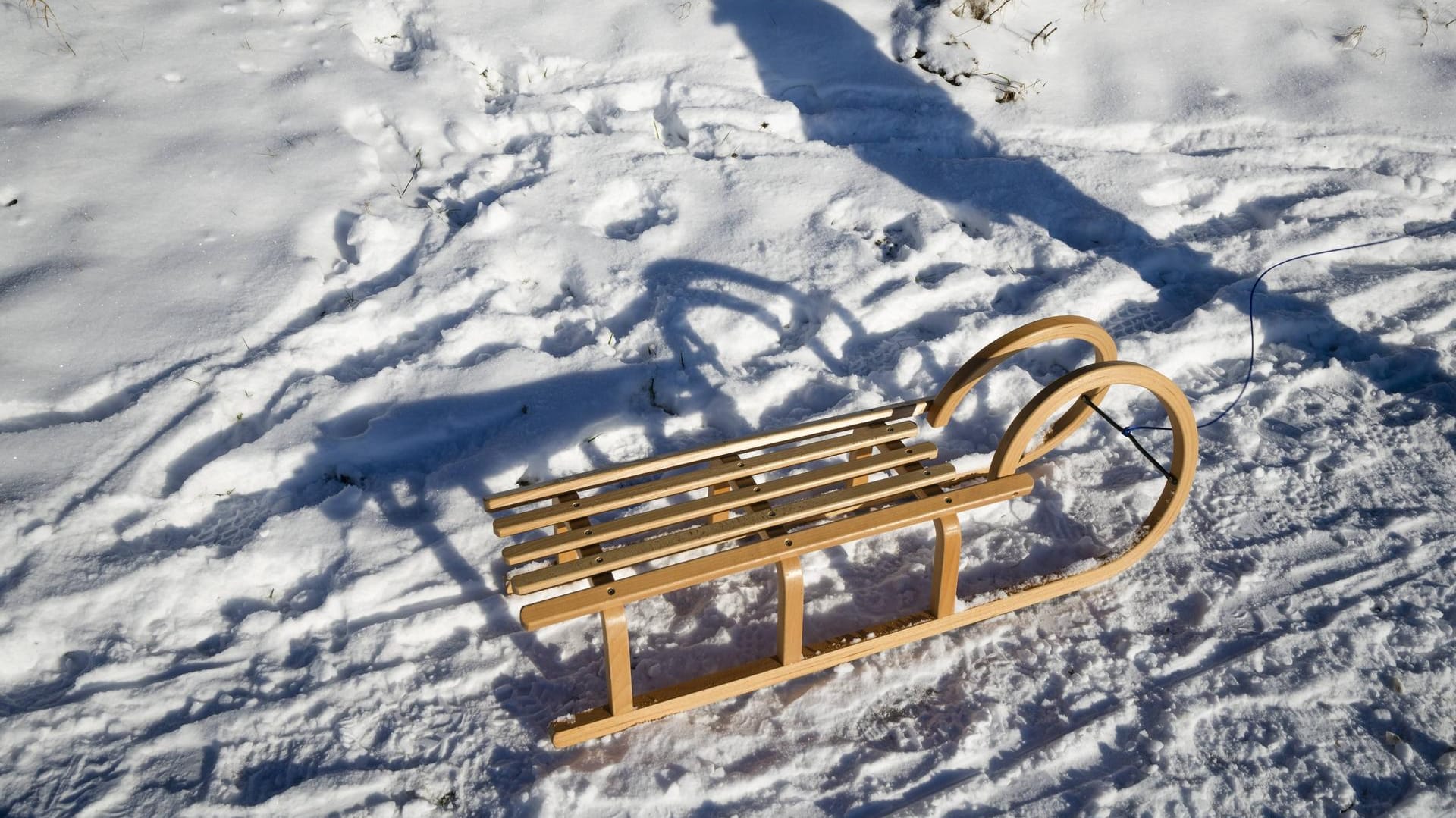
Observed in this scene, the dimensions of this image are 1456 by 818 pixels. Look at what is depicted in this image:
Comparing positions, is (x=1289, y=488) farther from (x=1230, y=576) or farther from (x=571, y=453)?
(x=571, y=453)

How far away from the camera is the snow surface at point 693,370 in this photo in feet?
9.08

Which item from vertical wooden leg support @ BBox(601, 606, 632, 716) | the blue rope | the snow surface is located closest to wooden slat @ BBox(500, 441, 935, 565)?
vertical wooden leg support @ BBox(601, 606, 632, 716)

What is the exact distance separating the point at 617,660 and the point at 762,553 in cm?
47

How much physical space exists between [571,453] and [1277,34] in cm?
488

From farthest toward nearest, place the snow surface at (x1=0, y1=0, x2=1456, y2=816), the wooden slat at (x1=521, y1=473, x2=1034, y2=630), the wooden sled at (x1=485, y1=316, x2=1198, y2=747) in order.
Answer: the snow surface at (x1=0, y1=0, x2=1456, y2=816)
the wooden sled at (x1=485, y1=316, x2=1198, y2=747)
the wooden slat at (x1=521, y1=473, x2=1034, y2=630)

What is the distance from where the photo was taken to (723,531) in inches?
107

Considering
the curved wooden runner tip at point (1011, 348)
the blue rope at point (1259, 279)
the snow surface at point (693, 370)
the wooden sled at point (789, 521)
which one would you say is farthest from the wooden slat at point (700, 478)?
the blue rope at point (1259, 279)

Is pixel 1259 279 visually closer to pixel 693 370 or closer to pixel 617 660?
pixel 693 370

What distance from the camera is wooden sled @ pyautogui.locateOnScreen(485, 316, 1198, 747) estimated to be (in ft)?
8.64

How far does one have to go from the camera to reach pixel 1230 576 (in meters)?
3.22

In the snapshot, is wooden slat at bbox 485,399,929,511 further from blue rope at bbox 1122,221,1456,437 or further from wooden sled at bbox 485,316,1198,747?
blue rope at bbox 1122,221,1456,437

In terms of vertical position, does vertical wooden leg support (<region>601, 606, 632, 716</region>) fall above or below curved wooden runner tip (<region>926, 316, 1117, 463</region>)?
below

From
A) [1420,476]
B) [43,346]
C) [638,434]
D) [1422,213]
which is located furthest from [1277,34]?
[43,346]

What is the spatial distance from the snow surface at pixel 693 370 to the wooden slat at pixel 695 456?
49 centimetres
